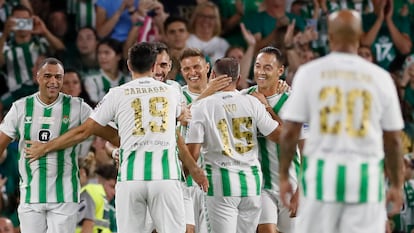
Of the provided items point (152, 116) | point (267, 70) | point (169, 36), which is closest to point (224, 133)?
point (267, 70)

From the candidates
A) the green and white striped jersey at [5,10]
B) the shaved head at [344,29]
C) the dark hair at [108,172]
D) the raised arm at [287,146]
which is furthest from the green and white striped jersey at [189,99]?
the green and white striped jersey at [5,10]

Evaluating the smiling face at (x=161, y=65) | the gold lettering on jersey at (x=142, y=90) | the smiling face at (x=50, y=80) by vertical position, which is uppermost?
the smiling face at (x=161, y=65)

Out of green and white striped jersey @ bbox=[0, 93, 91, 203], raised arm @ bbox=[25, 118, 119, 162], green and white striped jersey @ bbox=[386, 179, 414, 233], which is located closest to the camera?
raised arm @ bbox=[25, 118, 119, 162]

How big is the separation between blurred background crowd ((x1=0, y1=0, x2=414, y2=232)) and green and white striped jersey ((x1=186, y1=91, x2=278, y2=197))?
4147 mm

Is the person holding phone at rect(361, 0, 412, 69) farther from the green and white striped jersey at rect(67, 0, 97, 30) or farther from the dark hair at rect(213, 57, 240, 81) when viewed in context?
the dark hair at rect(213, 57, 240, 81)

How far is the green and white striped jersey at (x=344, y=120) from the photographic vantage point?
7.80 metres

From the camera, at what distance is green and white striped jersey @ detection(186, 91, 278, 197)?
424 inches

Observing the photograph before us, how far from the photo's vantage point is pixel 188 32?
54.5 feet

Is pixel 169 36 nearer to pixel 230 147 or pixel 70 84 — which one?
pixel 70 84

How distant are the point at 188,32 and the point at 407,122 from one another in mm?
3471

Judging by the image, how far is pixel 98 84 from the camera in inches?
632

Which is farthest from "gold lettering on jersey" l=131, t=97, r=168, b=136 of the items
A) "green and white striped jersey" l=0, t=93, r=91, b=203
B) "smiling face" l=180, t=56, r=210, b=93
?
"smiling face" l=180, t=56, r=210, b=93

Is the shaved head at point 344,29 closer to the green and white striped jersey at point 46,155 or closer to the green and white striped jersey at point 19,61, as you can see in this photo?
the green and white striped jersey at point 46,155

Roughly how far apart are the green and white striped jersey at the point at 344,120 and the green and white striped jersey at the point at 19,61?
28.4ft
